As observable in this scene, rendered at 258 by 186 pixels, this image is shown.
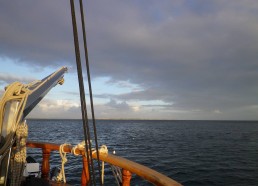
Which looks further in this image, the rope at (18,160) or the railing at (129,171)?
the rope at (18,160)

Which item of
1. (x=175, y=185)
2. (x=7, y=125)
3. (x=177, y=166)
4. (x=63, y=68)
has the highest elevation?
(x=63, y=68)

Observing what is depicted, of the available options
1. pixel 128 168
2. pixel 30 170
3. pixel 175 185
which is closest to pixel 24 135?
pixel 128 168

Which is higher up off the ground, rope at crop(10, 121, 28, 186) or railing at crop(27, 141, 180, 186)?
rope at crop(10, 121, 28, 186)

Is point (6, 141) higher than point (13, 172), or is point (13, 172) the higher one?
point (6, 141)

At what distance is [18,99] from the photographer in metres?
2.54

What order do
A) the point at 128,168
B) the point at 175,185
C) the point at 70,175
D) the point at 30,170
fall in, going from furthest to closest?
the point at 70,175
the point at 30,170
the point at 128,168
the point at 175,185

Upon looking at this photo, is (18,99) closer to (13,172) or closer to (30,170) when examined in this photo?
(13,172)

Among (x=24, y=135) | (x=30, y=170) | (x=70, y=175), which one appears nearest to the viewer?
(x=24, y=135)

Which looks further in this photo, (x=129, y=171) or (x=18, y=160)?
(x=129, y=171)

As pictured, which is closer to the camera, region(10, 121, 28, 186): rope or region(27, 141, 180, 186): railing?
region(27, 141, 180, 186): railing

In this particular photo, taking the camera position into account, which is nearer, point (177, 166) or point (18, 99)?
point (18, 99)

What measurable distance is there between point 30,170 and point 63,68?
7.98 feet

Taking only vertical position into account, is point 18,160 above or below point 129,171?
above

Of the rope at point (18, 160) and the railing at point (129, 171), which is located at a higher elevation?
the rope at point (18, 160)
